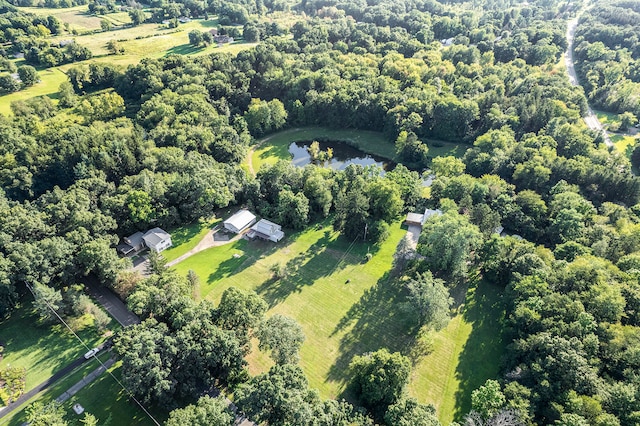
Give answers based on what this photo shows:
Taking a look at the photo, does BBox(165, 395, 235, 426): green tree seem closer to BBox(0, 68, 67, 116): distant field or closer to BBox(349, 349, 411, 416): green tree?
BBox(349, 349, 411, 416): green tree

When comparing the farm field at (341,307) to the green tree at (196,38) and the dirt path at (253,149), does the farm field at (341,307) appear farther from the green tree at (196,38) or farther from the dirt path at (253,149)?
the green tree at (196,38)

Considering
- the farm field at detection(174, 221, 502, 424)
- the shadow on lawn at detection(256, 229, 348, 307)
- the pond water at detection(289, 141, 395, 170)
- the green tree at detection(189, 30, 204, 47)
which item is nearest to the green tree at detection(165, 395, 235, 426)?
the farm field at detection(174, 221, 502, 424)

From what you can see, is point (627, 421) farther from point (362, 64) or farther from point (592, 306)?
point (362, 64)

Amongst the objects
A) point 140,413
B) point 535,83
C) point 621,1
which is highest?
point 621,1

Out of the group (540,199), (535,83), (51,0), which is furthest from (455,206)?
(51,0)

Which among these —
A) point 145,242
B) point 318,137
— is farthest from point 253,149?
point 145,242

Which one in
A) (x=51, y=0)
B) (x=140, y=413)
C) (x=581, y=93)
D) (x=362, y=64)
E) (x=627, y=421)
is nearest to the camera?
(x=627, y=421)

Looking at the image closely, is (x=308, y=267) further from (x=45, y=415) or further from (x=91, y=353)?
(x=45, y=415)
